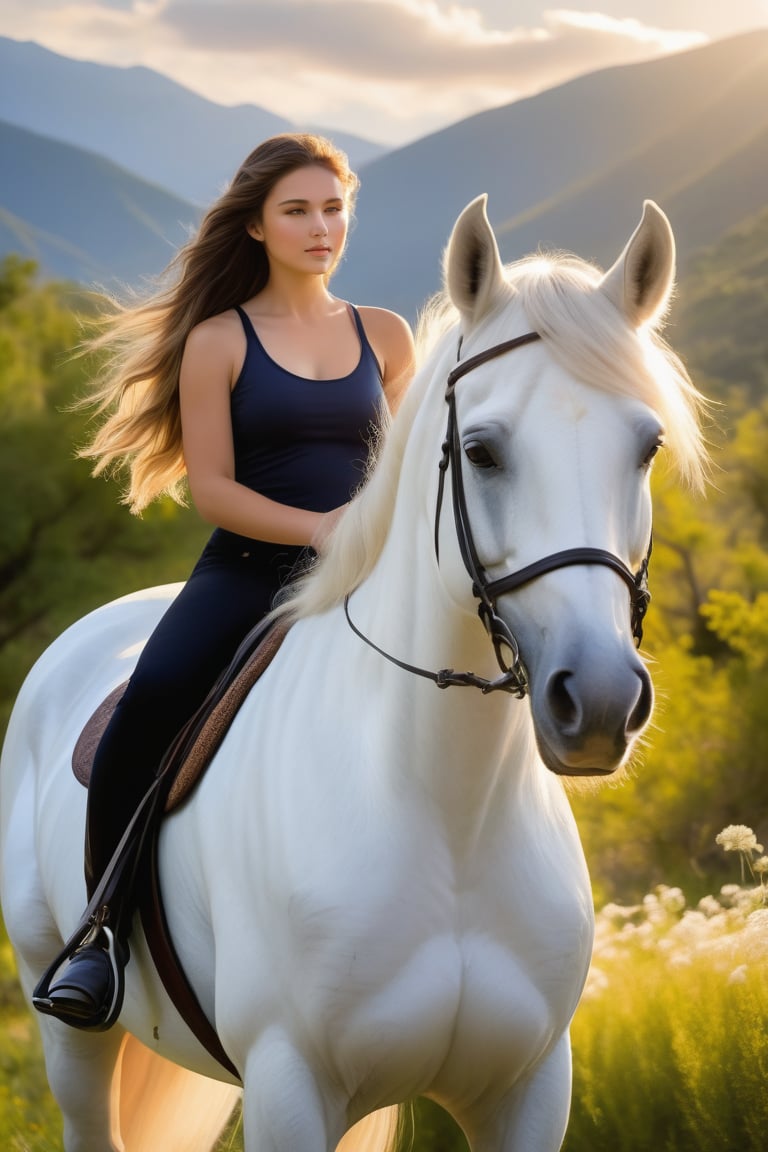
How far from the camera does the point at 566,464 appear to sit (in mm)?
1797

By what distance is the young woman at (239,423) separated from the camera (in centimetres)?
277

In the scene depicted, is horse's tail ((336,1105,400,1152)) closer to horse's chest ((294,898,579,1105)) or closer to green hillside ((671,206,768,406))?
horse's chest ((294,898,579,1105))

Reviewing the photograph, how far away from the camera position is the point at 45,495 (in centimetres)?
1733

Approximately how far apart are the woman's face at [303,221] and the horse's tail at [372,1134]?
2155 mm

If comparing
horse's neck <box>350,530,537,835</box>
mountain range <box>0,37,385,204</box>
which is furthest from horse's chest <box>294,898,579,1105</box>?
mountain range <box>0,37,385,204</box>

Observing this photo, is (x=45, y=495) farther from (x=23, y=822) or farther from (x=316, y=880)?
(x=316, y=880)

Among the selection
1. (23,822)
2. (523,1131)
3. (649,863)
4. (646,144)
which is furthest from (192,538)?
(646,144)

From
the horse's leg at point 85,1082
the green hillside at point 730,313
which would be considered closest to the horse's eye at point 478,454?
the horse's leg at point 85,1082

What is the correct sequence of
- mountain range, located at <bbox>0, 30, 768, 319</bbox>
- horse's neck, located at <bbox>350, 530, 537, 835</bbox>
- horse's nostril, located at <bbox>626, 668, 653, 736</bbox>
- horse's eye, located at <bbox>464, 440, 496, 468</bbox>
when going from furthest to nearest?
mountain range, located at <bbox>0, 30, 768, 319</bbox>
horse's neck, located at <bbox>350, 530, 537, 835</bbox>
horse's eye, located at <bbox>464, 440, 496, 468</bbox>
horse's nostril, located at <bbox>626, 668, 653, 736</bbox>

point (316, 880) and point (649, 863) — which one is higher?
point (316, 880)

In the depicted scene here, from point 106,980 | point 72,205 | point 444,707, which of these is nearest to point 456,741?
point 444,707

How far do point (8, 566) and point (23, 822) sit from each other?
→ 591 inches

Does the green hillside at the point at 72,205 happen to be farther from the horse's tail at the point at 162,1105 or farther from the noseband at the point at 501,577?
the noseband at the point at 501,577

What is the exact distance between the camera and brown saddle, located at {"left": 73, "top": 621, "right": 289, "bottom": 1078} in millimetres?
2660
